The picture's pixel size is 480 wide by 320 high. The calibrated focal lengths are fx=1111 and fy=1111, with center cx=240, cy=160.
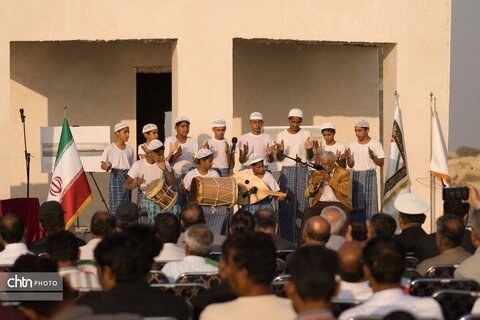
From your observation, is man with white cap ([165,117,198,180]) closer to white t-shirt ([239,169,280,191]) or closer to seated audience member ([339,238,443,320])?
white t-shirt ([239,169,280,191])

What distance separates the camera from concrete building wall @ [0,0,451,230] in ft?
49.0

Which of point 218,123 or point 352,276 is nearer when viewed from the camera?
point 352,276

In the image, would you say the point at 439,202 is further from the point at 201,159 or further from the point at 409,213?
the point at 409,213

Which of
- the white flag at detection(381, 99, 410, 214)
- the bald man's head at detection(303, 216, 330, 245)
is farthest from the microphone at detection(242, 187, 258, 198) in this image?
the bald man's head at detection(303, 216, 330, 245)

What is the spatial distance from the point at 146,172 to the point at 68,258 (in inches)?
280

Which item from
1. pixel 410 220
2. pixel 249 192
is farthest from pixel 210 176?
pixel 410 220

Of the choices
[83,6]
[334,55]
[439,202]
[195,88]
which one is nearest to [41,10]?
[83,6]

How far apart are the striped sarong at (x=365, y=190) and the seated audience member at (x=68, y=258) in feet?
26.5

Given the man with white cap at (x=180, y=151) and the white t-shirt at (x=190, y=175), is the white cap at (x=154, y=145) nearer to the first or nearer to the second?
the man with white cap at (x=180, y=151)

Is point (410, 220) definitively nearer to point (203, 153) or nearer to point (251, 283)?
point (203, 153)

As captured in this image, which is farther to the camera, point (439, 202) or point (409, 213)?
point (439, 202)

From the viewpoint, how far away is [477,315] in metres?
5.42

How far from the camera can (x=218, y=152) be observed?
580 inches

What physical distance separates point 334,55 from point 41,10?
4.92 m
